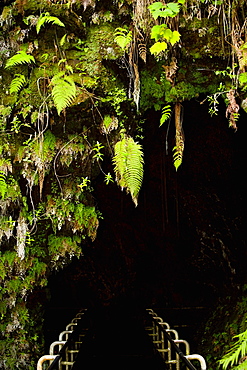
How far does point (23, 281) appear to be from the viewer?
550 centimetres

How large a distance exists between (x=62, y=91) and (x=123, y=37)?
0.82 meters

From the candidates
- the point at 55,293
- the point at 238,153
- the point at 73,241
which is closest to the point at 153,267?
the point at 55,293

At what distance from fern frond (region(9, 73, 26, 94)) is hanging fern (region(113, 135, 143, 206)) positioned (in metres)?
1.23

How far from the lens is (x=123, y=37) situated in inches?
155

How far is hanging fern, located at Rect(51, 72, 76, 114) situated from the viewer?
12.4 ft

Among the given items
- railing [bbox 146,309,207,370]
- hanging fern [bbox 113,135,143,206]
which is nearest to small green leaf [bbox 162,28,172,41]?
hanging fern [bbox 113,135,143,206]

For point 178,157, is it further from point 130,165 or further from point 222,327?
point 222,327

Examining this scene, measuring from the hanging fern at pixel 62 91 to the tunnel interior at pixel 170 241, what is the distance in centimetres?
319

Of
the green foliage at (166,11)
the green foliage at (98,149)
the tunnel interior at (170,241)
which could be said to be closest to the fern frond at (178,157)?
the green foliage at (98,149)

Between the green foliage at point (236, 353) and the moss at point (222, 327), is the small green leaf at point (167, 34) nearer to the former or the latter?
the green foliage at point (236, 353)

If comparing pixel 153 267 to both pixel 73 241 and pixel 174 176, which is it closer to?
pixel 174 176

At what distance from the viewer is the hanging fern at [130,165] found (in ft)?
13.6

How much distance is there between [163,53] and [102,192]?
199 inches

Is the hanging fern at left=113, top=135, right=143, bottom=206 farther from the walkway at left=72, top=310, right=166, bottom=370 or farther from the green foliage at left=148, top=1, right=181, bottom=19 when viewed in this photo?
the walkway at left=72, top=310, right=166, bottom=370
